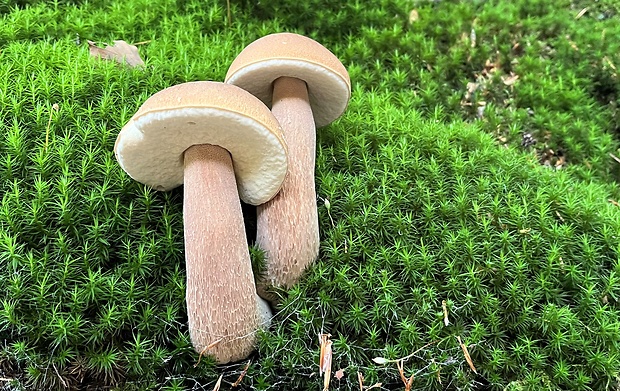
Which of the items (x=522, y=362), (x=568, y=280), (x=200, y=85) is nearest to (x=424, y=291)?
(x=522, y=362)

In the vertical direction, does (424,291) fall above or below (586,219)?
below

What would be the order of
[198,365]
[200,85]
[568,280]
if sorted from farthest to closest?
[568,280] → [198,365] → [200,85]

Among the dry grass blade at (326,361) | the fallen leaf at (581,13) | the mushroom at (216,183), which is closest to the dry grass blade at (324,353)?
the dry grass blade at (326,361)

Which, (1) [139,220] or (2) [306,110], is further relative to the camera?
(2) [306,110]

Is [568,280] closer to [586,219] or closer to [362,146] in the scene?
[586,219]

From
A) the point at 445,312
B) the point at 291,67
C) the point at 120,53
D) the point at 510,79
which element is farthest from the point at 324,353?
the point at 510,79

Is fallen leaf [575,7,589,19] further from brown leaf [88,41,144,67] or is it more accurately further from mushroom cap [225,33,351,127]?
brown leaf [88,41,144,67]
